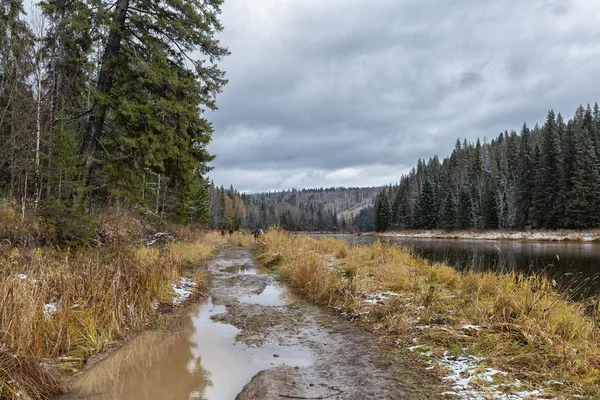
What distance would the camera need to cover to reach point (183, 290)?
8391 millimetres

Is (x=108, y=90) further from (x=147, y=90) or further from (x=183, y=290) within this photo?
(x=183, y=290)

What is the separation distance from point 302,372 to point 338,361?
0.57 meters

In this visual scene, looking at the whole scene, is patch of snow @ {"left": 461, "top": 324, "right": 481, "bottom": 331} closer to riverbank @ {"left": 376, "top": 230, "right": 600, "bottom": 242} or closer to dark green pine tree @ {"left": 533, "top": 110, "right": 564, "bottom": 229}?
riverbank @ {"left": 376, "top": 230, "right": 600, "bottom": 242}

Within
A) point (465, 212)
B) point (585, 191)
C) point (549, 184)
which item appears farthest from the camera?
point (465, 212)

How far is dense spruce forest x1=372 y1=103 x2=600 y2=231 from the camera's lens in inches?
1588

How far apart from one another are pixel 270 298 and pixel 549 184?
49.2 m

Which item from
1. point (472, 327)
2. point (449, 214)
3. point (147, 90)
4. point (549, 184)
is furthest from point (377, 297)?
point (449, 214)

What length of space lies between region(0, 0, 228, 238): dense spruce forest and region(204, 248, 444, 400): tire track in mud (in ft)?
16.9

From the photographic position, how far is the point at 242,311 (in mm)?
7207

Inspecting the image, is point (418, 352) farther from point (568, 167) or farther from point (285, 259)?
point (568, 167)

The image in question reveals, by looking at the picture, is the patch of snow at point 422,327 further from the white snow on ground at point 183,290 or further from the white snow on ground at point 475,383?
the white snow on ground at point 183,290

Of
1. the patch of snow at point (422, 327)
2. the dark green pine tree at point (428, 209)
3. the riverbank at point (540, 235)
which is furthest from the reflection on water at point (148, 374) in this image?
the dark green pine tree at point (428, 209)

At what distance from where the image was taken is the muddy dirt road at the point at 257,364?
140 inches

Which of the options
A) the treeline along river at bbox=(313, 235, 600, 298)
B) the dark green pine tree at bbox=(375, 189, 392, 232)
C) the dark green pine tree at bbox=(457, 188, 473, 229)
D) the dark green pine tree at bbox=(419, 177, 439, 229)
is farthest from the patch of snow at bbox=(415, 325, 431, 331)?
the dark green pine tree at bbox=(375, 189, 392, 232)
